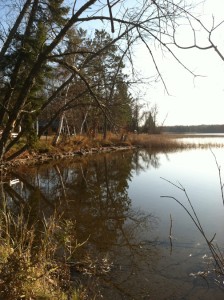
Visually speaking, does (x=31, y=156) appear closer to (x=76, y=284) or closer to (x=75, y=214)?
(x=75, y=214)

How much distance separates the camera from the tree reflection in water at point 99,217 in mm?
5289

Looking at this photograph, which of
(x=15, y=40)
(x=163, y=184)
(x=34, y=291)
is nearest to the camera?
(x=34, y=291)

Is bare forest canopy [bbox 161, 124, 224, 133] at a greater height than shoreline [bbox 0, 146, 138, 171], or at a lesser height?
greater

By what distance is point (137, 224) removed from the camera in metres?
8.33

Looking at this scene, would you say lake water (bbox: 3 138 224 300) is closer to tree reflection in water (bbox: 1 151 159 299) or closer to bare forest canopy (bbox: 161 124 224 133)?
tree reflection in water (bbox: 1 151 159 299)

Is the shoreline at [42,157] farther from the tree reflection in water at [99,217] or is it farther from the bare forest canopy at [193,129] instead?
the bare forest canopy at [193,129]

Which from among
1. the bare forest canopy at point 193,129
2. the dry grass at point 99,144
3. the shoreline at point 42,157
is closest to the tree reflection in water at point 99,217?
the shoreline at point 42,157

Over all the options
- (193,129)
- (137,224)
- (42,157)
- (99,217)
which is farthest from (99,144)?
(193,129)

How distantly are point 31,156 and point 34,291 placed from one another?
19631 mm

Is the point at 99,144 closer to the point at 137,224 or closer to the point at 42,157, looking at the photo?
the point at 42,157

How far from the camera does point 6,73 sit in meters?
12.9

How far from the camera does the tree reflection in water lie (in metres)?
5.29

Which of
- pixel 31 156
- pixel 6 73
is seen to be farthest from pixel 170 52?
pixel 31 156

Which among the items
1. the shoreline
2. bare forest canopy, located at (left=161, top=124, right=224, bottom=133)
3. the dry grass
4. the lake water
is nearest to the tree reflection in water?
the lake water
